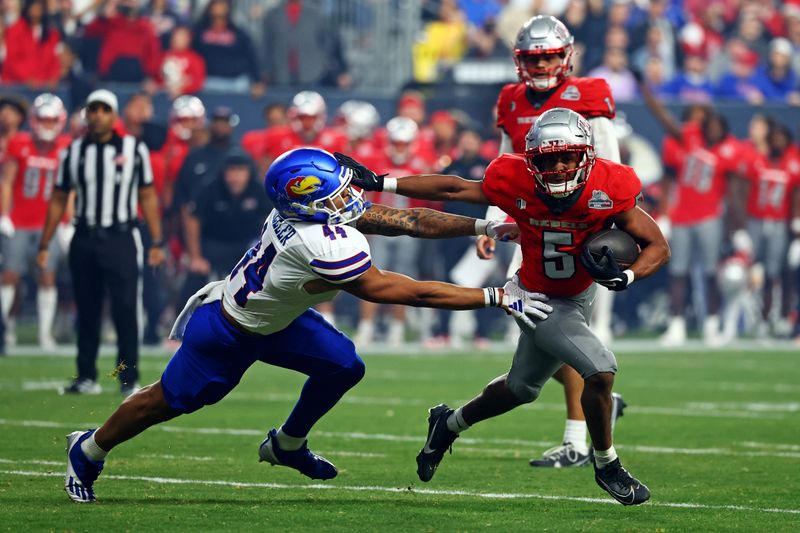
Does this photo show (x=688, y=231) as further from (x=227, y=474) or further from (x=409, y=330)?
(x=227, y=474)

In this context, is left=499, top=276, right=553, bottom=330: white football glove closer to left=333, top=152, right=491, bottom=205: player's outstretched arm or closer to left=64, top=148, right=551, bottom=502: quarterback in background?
left=64, top=148, right=551, bottom=502: quarterback in background

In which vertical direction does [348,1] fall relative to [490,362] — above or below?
above

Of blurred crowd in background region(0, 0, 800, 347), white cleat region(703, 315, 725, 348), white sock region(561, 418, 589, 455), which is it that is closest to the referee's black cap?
blurred crowd in background region(0, 0, 800, 347)

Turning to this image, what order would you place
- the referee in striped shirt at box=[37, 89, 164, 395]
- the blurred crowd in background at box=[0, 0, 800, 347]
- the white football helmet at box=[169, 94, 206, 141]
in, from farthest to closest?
1. the white football helmet at box=[169, 94, 206, 141]
2. the blurred crowd in background at box=[0, 0, 800, 347]
3. the referee in striped shirt at box=[37, 89, 164, 395]

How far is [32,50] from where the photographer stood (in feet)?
48.6

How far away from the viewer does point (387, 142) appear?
14195 millimetres

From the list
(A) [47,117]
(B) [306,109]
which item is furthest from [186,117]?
(A) [47,117]

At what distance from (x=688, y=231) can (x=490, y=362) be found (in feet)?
Answer: 11.6

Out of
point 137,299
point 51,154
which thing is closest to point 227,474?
point 137,299

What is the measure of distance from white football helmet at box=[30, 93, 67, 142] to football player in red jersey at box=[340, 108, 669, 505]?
7.52 m

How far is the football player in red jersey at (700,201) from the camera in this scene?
14922 millimetres

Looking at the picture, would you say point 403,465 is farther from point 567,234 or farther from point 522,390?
point 567,234

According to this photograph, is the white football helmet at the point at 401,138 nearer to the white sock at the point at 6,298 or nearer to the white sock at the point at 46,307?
the white sock at the point at 46,307

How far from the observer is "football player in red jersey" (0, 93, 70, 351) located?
42.7 feet
